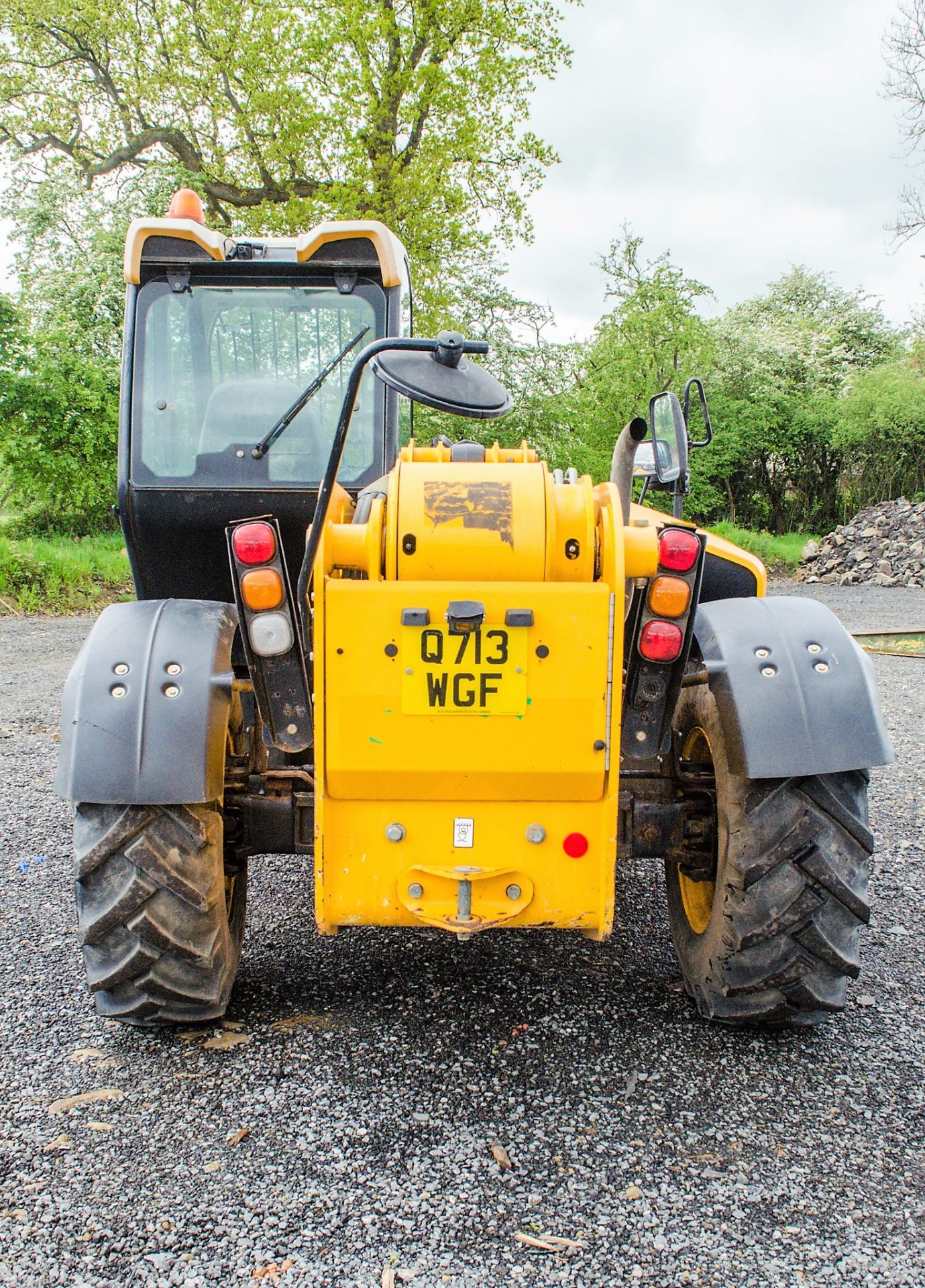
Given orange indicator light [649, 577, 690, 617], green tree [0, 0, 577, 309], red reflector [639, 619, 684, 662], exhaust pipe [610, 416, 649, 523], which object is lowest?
red reflector [639, 619, 684, 662]

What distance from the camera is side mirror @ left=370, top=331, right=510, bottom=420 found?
2.14 m

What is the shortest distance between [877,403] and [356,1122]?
22932 millimetres

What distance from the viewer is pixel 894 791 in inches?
223

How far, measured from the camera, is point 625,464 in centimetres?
263

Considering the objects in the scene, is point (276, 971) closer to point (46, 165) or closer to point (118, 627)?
point (118, 627)

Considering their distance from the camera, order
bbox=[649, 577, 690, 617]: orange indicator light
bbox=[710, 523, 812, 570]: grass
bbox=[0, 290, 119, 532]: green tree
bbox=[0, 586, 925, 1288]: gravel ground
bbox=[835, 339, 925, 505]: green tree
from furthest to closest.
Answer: bbox=[835, 339, 925, 505]: green tree, bbox=[710, 523, 812, 570]: grass, bbox=[0, 290, 119, 532]: green tree, bbox=[649, 577, 690, 617]: orange indicator light, bbox=[0, 586, 925, 1288]: gravel ground

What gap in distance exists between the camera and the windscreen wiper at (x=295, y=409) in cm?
396

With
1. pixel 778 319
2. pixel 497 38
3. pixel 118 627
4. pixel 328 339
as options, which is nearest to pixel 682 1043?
pixel 118 627

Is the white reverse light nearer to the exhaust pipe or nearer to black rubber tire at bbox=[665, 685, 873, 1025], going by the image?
the exhaust pipe

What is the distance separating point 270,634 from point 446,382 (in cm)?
82

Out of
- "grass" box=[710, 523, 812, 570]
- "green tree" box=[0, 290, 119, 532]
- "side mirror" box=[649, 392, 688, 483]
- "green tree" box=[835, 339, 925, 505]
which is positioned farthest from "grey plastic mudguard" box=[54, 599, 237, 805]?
"green tree" box=[835, 339, 925, 505]

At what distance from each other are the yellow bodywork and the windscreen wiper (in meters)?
1.47

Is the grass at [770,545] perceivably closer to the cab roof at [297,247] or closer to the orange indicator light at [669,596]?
the cab roof at [297,247]

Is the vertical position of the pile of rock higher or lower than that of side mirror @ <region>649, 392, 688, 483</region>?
lower
